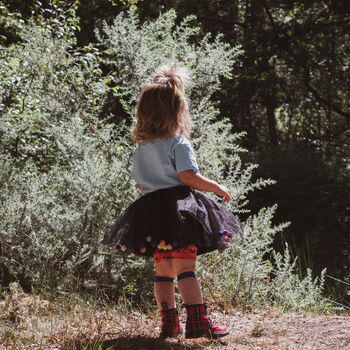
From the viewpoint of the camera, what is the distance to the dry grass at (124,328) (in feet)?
9.63

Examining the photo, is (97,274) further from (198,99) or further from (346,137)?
(346,137)

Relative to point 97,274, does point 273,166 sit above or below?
above

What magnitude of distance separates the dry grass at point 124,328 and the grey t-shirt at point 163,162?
3.01ft

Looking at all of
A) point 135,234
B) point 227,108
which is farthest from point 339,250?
point 135,234

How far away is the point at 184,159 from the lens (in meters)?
2.90

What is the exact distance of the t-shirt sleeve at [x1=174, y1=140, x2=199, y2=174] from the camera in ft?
9.49

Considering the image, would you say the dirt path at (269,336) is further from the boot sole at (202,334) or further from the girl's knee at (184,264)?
the girl's knee at (184,264)

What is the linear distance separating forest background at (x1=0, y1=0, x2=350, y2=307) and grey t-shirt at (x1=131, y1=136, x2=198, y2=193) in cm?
381

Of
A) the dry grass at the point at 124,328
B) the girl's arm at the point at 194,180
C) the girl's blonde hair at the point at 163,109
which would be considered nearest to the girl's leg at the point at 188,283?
the dry grass at the point at 124,328

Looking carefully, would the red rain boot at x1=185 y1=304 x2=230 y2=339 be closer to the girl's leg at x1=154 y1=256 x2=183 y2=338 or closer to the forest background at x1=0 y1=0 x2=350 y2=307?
the girl's leg at x1=154 y1=256 x2=183 y2=338

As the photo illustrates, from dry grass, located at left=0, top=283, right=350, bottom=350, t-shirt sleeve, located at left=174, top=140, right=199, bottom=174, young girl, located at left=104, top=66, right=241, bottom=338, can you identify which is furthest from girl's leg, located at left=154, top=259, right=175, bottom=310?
t-shirt sleeve, located at left=174, top=140, right=199, bottom=174

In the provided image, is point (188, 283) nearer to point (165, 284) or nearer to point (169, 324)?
point (165, 284)

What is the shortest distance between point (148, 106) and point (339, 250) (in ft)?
21.9

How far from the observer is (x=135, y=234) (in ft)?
9.92
